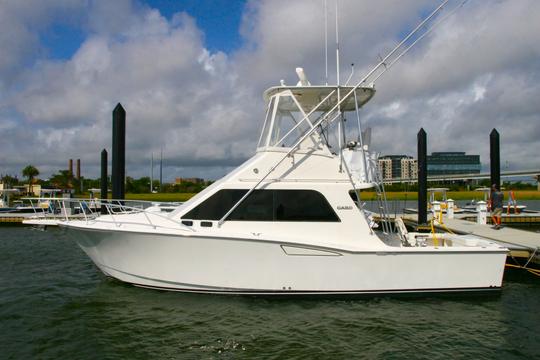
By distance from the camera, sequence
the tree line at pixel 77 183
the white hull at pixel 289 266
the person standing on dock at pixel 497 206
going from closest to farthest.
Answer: the white hull at pixel 289 266, the person standing on dock at pixel 497 206, the tree line at pixel 77 183

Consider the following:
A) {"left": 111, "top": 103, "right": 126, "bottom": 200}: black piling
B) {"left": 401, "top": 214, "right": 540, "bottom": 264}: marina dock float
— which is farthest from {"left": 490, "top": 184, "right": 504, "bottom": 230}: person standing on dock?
{"left": 111, "top": 103, "right": 126, "bottom": 200}: black piling

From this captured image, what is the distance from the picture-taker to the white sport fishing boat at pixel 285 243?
21.4ft

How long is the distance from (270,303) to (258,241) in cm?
111

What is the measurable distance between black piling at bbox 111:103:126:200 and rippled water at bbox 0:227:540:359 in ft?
21.1

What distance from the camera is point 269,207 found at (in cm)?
697

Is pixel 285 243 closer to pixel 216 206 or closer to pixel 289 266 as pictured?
pixel 289 266

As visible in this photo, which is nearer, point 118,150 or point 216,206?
point 216,206

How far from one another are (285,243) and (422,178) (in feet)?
32.7

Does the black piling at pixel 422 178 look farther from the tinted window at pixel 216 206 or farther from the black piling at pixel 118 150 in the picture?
the black piling at pixel 118 150

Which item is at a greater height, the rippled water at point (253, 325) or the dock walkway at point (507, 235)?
the dock walkway at point (507, 235)

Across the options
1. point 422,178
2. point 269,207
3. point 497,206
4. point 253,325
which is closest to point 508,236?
point 497,206

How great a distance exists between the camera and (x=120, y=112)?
13.7 metres

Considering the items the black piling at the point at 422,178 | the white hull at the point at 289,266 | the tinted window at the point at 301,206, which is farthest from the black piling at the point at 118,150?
the black piling at the point at 422,178

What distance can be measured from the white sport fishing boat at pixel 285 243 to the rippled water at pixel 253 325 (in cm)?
31
